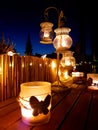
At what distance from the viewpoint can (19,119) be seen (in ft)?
6.64

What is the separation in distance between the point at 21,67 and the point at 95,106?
5.83 ft

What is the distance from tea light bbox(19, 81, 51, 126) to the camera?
5.79 ft

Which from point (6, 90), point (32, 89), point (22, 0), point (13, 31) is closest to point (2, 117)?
point (32, 89)

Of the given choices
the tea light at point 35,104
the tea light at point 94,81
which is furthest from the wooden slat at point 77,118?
the tea light at point 94,81

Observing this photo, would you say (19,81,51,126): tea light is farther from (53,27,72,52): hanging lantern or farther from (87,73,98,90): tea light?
(87,73,98,90): tea light

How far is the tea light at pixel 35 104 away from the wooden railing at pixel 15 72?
1.22m

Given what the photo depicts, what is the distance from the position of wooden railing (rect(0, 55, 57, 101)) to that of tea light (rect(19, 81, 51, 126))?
1216mm

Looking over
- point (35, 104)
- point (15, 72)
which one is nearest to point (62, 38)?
point (15, 72)

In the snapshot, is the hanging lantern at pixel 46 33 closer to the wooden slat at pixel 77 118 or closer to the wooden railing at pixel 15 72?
the wooden railing at pixel 15 72

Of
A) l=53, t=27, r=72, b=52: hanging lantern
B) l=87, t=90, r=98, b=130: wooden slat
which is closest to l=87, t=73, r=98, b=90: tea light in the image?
l=53, t=27, r=72, b=52: hanging lantern

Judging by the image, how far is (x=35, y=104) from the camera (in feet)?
5.77

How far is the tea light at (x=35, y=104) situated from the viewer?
1.77m

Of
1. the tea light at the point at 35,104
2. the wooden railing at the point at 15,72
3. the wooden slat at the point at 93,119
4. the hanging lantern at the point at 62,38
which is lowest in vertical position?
the wooden slat at the point at 93,119

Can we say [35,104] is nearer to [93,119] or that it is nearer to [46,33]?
[93,119]
